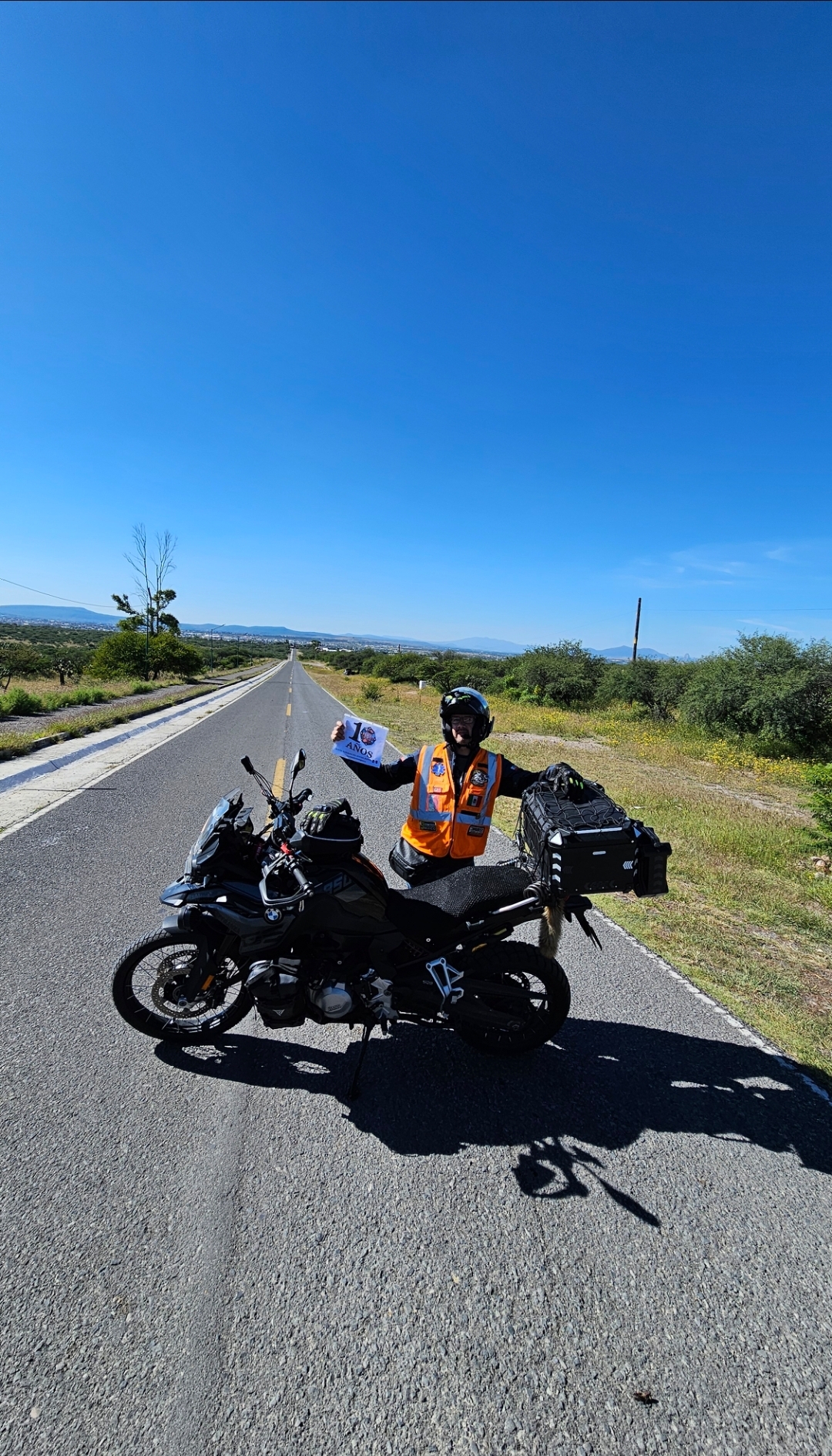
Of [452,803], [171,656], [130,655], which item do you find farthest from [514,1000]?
[171,656]

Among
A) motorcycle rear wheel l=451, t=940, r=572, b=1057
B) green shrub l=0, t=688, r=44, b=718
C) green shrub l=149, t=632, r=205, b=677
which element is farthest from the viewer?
green shrub l=149, t=632, r=205, b=677

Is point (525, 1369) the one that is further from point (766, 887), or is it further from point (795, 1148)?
point (766, 887)

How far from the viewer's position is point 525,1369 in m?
1.72

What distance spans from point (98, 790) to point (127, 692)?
18.4 m

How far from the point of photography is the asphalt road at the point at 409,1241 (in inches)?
63.8

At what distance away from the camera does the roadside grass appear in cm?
385

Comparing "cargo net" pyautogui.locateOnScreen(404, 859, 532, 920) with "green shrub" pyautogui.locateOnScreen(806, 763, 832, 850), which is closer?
"cargo net" pyautogui.locateOnScreen(404, 859, 532, 920)

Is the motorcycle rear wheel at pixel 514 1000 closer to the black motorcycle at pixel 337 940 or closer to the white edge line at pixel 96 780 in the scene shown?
the black motorcycle at pixel 337 940

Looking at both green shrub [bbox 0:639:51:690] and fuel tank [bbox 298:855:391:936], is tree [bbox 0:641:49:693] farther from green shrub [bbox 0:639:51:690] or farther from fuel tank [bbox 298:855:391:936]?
fuel tank [bbox 298:855:391:936]

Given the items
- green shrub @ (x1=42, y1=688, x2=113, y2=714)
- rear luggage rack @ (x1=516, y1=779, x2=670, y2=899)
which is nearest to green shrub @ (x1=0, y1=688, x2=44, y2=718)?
green shrub @ (x1=42, y1=688, x2=113, y2=714)

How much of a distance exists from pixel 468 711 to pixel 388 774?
629mm

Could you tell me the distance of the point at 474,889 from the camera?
2.98 m

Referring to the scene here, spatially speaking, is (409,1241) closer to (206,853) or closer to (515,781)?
(206,853)

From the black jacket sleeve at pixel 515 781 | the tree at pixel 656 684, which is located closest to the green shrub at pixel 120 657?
the tree at pixel 656 684
